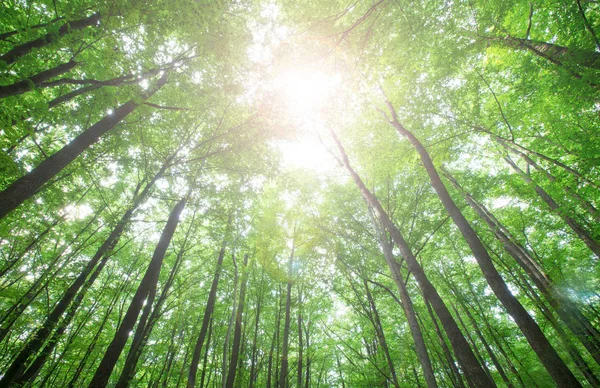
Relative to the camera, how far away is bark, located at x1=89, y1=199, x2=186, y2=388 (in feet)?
14.2

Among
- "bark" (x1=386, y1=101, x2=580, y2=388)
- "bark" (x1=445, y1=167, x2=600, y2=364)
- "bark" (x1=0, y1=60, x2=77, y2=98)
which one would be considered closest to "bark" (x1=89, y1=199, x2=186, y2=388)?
"bark" (x1=0, y1=60, x2=77, y2=98)

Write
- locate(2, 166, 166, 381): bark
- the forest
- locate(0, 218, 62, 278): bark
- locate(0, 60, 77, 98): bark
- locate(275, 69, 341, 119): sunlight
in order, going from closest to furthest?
locate(0, 60, 77, 98): bark
the forest
locate(0, 218, 62, 278): bark
locate(2, 166, 166, 381): bark
locate(275, 69, 341, 119): sunlight

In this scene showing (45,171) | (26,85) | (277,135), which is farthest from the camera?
(277,135)

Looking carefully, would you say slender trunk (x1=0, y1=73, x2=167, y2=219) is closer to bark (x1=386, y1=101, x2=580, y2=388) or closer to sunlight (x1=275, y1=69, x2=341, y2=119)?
sunlight (x1=275, y1=69, x2=341, y2=119)

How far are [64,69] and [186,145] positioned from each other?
355cm

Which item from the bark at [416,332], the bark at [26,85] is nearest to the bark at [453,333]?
the bark at [416,332]

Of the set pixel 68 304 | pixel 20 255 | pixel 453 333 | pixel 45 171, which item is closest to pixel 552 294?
pixel 453 333

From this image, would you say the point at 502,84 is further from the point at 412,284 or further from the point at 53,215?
the point at 53,215

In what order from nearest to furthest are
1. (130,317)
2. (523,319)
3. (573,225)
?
(523,319)
(130,317)
(573,225)

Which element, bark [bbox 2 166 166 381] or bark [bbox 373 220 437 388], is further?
bark [bbox 2 166 166 381]

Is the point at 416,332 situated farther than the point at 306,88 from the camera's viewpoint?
No

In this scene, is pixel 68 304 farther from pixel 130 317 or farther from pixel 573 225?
pixel 573 225

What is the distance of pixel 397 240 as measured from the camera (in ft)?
17.1

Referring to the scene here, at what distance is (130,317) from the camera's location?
4.97 meters
